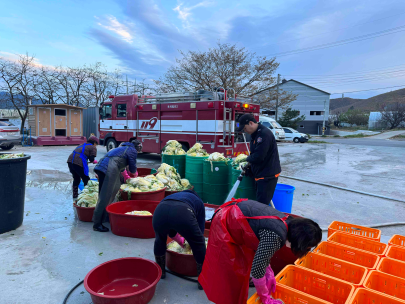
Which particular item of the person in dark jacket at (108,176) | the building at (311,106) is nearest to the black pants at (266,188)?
the person in dark jacket at (108,176)

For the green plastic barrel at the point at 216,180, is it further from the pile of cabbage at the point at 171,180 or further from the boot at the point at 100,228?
the boot at the point at 100,228

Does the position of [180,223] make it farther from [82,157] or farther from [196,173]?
[82,157]

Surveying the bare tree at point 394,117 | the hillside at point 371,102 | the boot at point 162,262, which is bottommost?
the boot at point 162,262

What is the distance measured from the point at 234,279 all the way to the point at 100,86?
32.0 m

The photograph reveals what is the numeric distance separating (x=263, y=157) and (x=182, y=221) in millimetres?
1824

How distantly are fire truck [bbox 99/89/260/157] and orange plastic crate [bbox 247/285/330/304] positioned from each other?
756 centimetres

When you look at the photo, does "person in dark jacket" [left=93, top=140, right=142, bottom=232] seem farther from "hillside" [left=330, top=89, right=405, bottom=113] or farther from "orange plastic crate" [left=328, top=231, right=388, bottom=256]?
"hillside" [left=330, top=89, right=405, bottom=113]

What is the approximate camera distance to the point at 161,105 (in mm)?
11617

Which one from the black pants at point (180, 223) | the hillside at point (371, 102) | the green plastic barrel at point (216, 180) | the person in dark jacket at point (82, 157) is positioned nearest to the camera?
the black pants at point (180, 223)

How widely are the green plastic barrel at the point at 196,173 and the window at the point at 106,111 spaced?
888 centimetres

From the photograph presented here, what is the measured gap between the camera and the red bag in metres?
2.26

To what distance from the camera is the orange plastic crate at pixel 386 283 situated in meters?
2.32

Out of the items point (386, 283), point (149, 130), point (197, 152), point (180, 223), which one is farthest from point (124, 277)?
point (149, 130)

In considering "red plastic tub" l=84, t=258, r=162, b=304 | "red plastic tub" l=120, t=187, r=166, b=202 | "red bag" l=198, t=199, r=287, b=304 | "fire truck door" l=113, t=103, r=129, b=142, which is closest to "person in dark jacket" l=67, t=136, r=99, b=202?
"red plastic tub" l=120, t=187, r=166, b=202
